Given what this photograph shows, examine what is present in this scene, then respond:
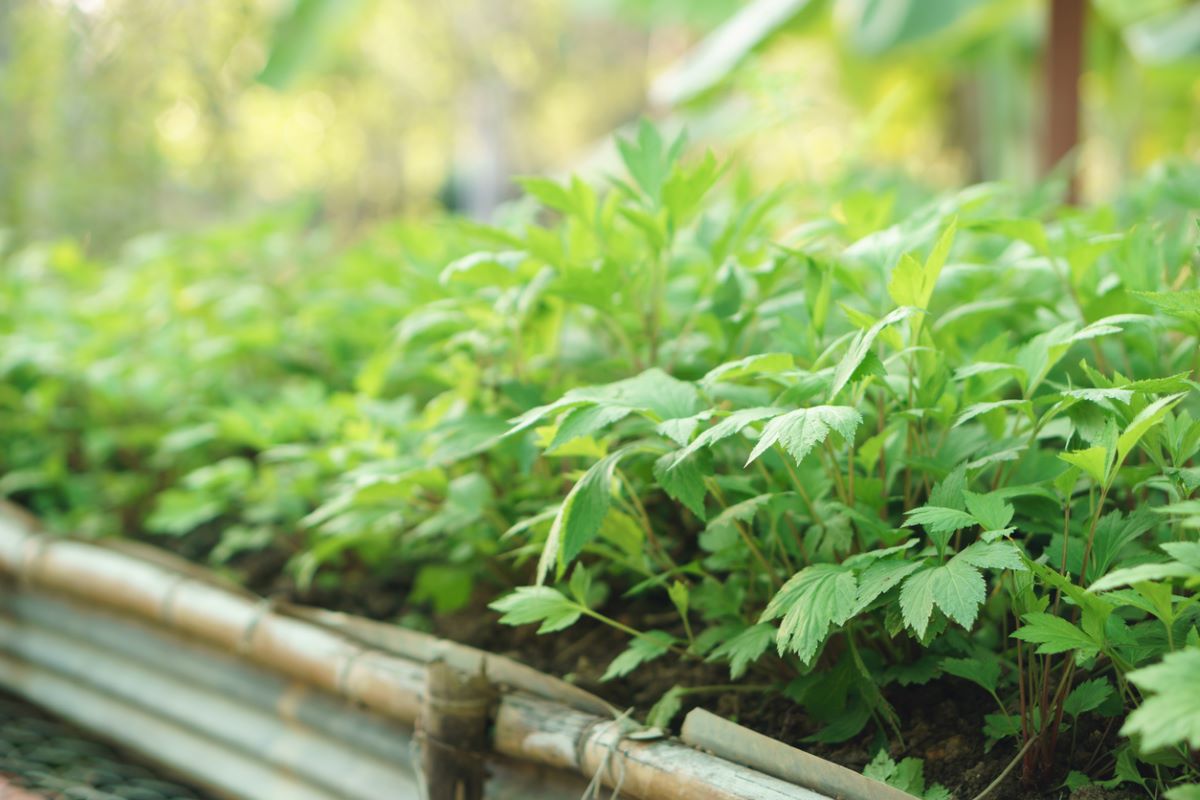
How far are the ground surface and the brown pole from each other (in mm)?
3117

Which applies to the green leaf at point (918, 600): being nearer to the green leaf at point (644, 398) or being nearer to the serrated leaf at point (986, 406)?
the serrated leaf at point (986, 406)

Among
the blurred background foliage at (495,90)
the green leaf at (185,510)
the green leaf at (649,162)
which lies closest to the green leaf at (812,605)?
the green leaf at (649,162)

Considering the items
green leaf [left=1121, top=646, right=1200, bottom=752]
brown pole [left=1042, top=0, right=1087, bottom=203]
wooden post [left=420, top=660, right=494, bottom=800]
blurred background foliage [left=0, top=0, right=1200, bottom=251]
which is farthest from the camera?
blurred background foliage [left=0, top=0, right=1200, bottom=251]

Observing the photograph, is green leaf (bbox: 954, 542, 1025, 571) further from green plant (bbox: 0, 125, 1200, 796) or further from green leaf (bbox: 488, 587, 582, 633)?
green leaf (bbox: 488, 587, 582, 633)

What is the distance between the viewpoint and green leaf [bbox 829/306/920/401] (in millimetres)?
1010

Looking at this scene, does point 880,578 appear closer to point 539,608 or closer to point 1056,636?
point 1056,636

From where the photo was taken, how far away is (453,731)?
1375mm

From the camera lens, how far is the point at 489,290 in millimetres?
1688

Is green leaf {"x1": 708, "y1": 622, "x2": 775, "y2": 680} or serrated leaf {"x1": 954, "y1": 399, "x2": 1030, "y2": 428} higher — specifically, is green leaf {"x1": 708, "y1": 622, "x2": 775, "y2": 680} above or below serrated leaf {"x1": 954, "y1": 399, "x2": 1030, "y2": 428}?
below

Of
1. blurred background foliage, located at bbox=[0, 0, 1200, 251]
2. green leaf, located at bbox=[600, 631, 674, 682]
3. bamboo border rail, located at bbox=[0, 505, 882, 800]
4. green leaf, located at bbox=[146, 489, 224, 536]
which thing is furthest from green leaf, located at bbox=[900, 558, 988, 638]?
green leaf, located at bbox=[146, 489, 224, 536]

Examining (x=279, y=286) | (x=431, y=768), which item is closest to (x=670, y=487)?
(x=431, y=768)

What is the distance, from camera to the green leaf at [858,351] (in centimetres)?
101

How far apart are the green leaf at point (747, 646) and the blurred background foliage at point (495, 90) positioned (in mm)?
1058

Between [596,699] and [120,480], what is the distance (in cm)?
151
